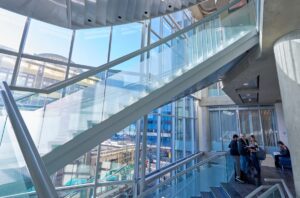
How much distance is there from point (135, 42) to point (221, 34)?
333 cm

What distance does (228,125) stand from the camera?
13.1 meters

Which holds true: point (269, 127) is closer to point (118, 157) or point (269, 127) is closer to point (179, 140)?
point (179, 140)

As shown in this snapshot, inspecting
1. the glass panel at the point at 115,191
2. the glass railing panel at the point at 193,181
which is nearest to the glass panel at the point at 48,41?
the glass panel at the point at 115,191

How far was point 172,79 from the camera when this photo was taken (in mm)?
4270

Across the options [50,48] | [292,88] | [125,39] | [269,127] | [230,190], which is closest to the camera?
[292,88]

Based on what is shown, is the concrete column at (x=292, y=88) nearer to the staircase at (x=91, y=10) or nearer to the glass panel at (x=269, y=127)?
the staircase at (x=91, y=10)

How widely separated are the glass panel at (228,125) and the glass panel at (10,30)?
12380 millimetres

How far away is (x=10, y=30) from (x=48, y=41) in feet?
2.94

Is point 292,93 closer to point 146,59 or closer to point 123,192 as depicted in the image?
point 146,59

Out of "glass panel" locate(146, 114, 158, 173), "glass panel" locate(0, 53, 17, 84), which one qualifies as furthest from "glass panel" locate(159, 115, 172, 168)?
"glass panel" locate(0, 53, 17, 84)

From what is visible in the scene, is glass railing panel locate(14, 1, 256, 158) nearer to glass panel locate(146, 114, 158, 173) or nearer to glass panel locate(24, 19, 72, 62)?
glass panel locate(24, 19, 72, 62)

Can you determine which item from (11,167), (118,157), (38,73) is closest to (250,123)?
(118,157)

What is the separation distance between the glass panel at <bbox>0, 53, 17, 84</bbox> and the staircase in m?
1.18

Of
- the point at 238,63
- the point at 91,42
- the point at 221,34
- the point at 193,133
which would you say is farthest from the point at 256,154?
the point at 193,133
